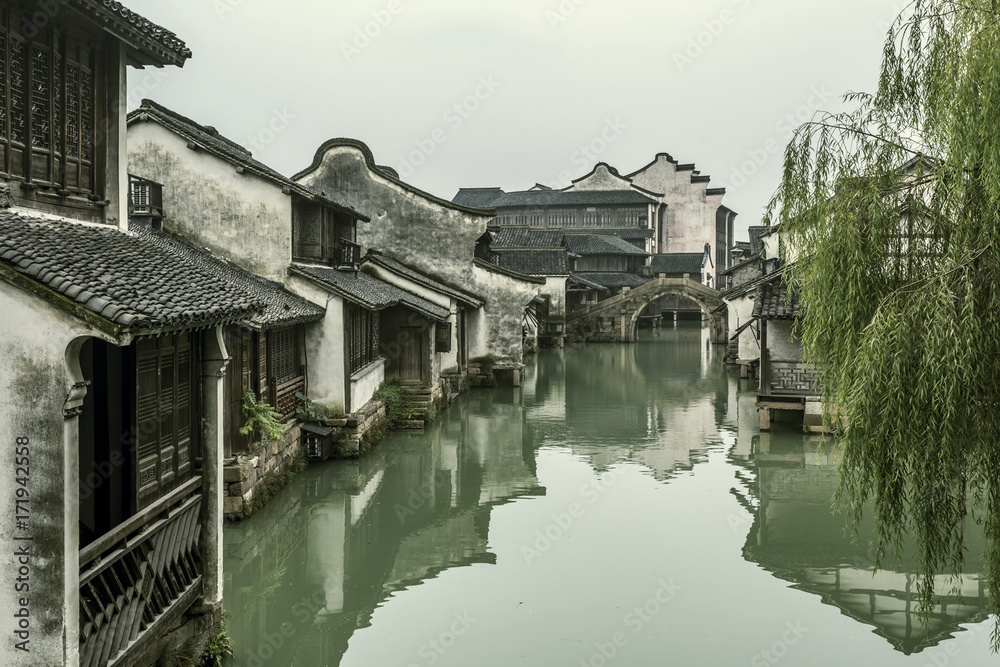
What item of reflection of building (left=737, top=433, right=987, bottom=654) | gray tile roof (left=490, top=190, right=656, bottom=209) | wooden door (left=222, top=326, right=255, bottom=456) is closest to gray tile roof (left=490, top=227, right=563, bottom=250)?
gray tile roof (left=490, top=190, right=656, bottom=209)

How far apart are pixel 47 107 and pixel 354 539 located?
783 cm

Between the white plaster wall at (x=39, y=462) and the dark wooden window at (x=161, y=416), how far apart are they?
221 centimetres

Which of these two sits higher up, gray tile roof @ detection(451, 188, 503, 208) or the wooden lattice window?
gray tile roof @ detection(451, 188, 503, 208)

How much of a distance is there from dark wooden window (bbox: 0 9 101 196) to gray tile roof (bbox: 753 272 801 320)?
1599 centimetres

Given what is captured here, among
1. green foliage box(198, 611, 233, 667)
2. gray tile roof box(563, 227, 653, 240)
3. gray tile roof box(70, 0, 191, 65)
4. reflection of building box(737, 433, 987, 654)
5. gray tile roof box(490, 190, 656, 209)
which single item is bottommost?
reflection of building box(737, 433, 987, 654)

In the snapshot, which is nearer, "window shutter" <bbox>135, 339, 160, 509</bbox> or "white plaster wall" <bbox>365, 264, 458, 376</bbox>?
"window shutter" <bbox>135, 339, 160, 509</bbox>

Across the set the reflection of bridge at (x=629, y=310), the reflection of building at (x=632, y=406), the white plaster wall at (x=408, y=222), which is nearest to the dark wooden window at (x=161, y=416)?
the reflection of building at (x=632, y=406)

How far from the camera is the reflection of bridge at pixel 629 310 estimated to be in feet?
178

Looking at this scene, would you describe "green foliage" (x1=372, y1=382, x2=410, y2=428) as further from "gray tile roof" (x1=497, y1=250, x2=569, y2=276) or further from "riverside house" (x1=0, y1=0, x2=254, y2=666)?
"gray tile roof" (x1=497, y1=250, x2=569, y2=276)

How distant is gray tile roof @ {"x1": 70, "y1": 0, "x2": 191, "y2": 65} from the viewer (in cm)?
723

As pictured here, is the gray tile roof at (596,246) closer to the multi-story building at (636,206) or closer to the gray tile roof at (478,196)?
the multi-story building at (636,206)

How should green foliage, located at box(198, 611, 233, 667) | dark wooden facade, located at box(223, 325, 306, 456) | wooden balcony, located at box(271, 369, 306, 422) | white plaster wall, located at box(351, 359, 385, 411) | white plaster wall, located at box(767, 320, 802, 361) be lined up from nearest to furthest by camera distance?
1. green foliage, located at box(198, 611, 233, 667)
2. dark wooden facade, located at box(223, 325, 306, 456)
3. wooden balcony, located at box(271, 369, 306, 422)
4. white plaster wall, located at box(351, 359, 385, 411)
5. white plaster wall, located at box(767, 320, 802, 361)

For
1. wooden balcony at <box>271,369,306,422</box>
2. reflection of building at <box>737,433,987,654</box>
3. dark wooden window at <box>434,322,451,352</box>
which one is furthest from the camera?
dark wooden window at <box>434,322,451,352</box>

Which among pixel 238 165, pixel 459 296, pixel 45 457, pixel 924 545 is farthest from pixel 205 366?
pixel 459 296
